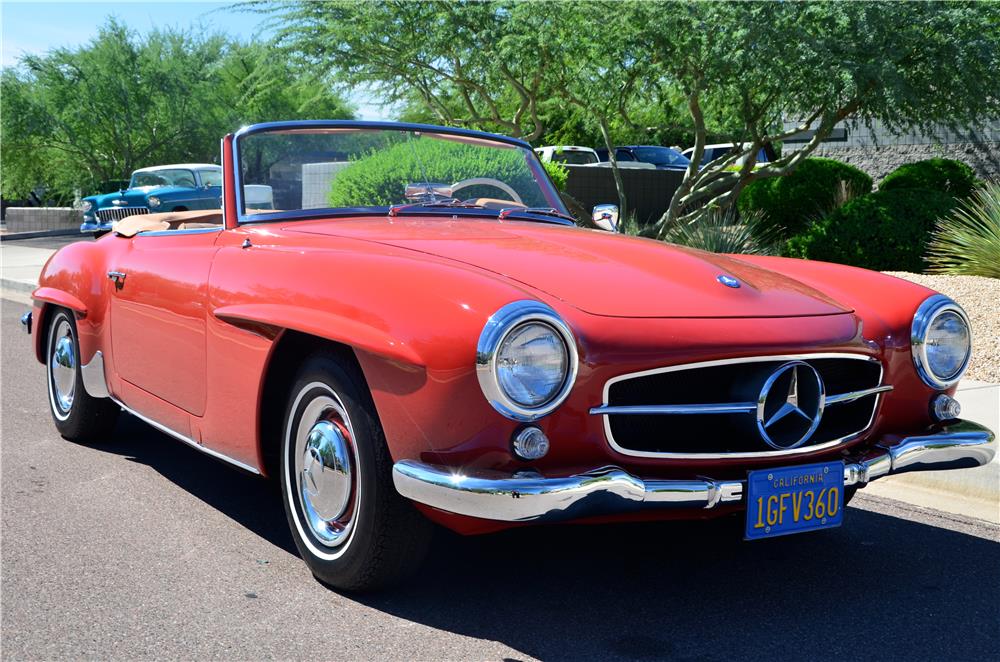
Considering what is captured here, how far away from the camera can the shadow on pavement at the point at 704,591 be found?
2.92 meters

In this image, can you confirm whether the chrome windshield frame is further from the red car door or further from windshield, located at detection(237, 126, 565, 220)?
the red car door

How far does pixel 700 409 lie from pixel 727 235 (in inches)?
322

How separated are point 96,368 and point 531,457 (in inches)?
107

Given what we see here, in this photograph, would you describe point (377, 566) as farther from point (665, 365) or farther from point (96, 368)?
point (96, 368)

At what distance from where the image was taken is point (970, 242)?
9156 millimetres

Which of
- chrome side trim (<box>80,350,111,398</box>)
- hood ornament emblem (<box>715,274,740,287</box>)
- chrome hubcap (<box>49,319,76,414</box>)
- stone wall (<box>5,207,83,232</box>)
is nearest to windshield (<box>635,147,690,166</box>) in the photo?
stone wall (<box>5,207,83,232</box>)

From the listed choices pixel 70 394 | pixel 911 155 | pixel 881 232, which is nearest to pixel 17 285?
pixel 70 394

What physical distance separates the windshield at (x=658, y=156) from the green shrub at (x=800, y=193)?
913cm

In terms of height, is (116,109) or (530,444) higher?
(116,109)

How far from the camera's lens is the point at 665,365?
9.40ft

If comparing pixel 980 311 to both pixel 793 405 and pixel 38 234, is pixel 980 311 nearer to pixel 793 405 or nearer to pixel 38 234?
pixel 793 405

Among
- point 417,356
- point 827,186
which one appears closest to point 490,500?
point 417,356

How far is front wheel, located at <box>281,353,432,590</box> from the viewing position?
295 cm

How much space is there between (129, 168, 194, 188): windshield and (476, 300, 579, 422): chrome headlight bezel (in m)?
15.6
